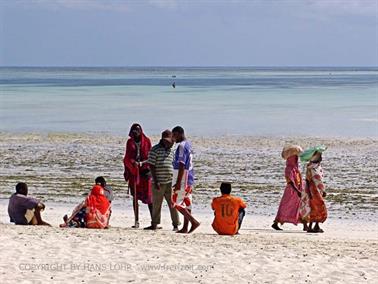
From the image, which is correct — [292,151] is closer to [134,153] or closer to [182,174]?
[182,174]

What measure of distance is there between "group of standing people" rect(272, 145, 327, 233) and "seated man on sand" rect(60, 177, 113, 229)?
113 inches

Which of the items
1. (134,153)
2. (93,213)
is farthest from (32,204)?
(134,153)

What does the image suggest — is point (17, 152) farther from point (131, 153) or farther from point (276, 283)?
point (276, 283)

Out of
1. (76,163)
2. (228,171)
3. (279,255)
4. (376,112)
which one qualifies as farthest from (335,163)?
(376,112)

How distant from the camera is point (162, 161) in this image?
495 inches

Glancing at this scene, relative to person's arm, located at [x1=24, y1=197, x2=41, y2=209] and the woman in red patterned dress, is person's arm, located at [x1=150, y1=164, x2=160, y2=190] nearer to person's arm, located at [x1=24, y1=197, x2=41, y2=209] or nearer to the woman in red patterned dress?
the woman in red patterned dress

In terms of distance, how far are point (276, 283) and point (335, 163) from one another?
14116 mm

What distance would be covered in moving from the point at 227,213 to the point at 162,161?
119cm

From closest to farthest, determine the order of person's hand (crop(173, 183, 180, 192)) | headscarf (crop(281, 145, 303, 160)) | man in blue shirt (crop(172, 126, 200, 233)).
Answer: man in blue shirt (crop(172, 126, 200, 233)), person's hand (crop(173, 183, 180, 192)), headscarf (crop(281, 145, 303, 160))

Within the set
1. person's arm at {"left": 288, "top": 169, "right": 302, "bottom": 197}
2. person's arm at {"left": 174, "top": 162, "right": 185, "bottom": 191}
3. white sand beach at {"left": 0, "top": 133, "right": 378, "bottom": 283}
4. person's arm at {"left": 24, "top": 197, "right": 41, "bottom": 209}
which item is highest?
person's arm at {"left": 174, "top": 162, "right": 185, "bottom": 191}

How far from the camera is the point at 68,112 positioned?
4709 cm

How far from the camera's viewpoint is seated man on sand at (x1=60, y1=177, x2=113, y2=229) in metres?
12.6

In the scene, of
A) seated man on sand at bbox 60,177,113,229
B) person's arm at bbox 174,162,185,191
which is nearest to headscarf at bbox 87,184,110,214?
seated man on sand at bbox 60,177,113,229

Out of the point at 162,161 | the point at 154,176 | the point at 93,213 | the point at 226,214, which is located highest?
the point at 162,161
